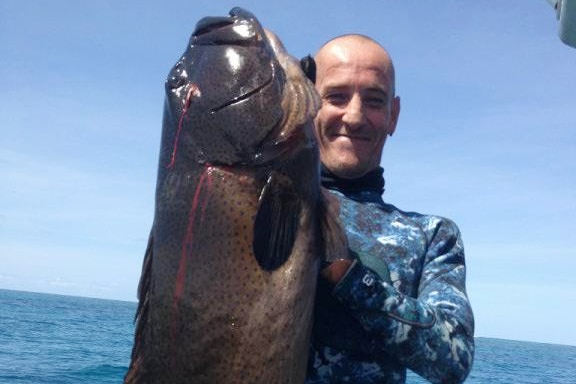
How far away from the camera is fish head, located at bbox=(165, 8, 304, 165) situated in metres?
3.12

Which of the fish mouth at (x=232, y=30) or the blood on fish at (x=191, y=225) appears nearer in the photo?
the blood on fish at (x=191, y=225)

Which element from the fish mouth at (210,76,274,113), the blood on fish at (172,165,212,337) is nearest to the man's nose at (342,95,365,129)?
the fish mouth at (210,76,274,113)

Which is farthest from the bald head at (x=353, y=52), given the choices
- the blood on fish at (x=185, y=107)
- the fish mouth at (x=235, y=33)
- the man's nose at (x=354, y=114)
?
the blood on fish at (x=185, y=107)

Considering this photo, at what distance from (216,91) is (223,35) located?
1.01ft

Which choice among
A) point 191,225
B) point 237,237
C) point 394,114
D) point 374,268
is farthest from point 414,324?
point 394,114

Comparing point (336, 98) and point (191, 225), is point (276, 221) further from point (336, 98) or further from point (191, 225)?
point (336, 98)

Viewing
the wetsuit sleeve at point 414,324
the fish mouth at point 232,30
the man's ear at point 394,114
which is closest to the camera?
the wetsuit sleeve at point 414,324

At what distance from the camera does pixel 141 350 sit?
9.75 ft

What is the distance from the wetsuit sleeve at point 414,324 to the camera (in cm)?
308

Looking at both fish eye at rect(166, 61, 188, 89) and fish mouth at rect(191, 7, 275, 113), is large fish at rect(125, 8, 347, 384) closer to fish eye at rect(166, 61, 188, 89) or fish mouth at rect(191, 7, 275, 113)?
fish mouth at rect(191, 7, 275, 113)

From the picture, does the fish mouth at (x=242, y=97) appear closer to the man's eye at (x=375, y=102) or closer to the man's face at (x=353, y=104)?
the man's face at (x=353, y=104)

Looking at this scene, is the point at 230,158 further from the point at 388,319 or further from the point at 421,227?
the point at 421,227

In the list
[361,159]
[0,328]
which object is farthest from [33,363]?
[361,159]

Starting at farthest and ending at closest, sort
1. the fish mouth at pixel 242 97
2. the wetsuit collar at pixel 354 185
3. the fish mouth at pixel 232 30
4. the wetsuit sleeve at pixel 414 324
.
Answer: the wetsuit collar at pixel 354 185 < the fish mouth at pixel 232 30 < the fish mouth at pixel 242 97 < the wetsuit sleeve at pixel 414 324
